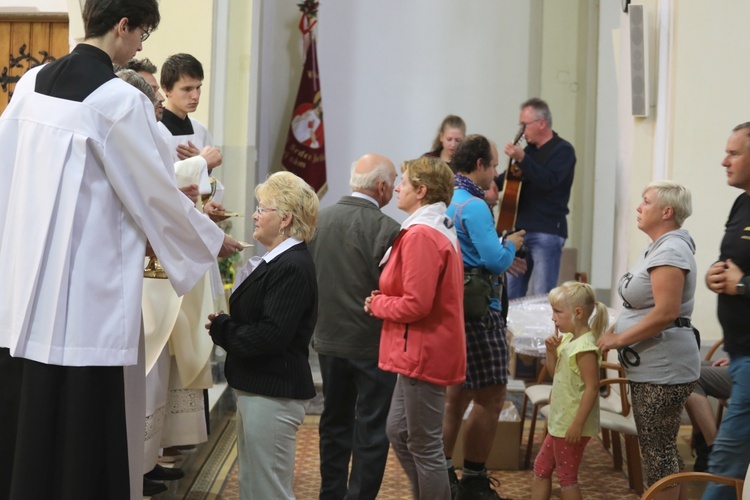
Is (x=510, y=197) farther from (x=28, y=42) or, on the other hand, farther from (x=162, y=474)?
(x=162, y=474)

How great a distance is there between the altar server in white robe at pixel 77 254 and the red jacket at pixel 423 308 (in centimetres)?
121

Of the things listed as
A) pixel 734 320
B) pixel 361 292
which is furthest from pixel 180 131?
pixel 734 320

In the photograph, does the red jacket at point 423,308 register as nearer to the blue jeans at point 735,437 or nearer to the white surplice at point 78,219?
the blue jeans at point 735,437

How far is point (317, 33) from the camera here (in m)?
10.1

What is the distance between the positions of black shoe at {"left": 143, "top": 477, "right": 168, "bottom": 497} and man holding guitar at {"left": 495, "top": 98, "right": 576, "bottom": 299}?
4.18 metres

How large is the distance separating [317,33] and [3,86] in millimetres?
3634

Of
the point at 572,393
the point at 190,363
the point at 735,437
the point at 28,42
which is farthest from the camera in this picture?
the point at 28,42

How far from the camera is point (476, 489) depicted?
499 centimetres

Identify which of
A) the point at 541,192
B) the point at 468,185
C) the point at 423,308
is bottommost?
the point at 423,308

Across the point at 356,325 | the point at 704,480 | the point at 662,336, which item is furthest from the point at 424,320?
the point at 704,480

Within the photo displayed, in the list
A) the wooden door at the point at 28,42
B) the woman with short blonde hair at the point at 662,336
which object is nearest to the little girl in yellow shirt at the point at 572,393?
the woman with short blonde hair at the point at 662,336

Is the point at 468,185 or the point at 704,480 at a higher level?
the point at 468,185

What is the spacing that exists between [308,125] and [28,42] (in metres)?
3.15

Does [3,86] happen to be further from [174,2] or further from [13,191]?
[13,191]
